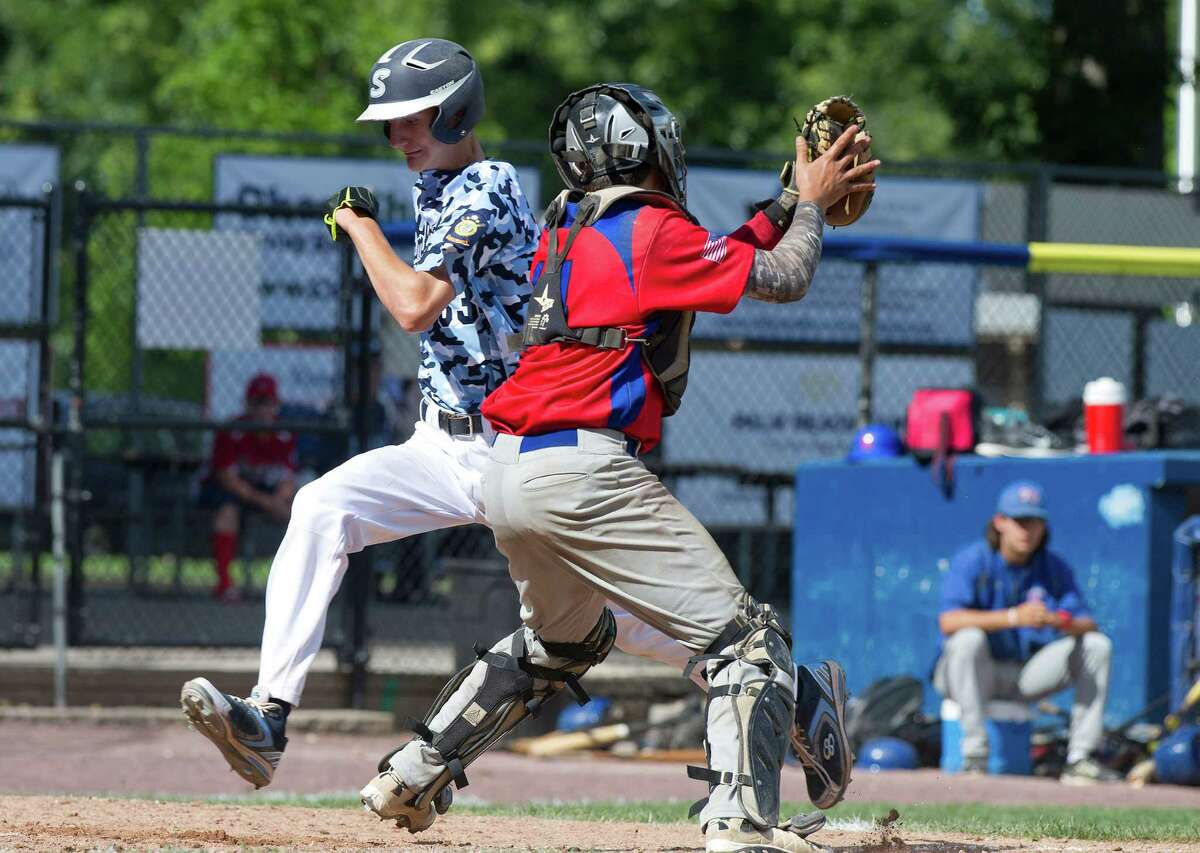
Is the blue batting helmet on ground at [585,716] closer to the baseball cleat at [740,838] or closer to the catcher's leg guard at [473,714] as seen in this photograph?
the catcher's leg guard at [473,714]

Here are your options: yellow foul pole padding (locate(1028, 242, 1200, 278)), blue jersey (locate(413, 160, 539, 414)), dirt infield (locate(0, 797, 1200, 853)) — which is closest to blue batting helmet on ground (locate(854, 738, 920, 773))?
yellow foul pole padding (locate(1028, 242, 1200, 278))

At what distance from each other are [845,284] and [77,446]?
5.00m

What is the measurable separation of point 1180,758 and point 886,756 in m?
1.39

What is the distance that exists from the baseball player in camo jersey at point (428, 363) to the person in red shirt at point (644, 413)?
1.31 ft

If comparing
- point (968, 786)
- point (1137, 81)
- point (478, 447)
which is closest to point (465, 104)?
point (478, 447)

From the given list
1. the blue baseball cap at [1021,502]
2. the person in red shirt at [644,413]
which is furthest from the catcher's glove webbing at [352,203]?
the blue baseball cap at [1021,502]

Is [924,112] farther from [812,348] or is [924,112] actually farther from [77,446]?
[77,446]

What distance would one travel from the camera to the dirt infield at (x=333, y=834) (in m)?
5.11

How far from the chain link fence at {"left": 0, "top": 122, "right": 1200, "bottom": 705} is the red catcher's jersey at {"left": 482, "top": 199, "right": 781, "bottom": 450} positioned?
18.9 feet

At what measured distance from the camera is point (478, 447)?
525 centimetres

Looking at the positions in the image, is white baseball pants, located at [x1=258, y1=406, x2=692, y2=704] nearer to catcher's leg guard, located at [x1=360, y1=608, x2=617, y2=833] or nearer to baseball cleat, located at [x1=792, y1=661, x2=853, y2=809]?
catcher's leg guard, located at [x1=360, y1=608, x2=617, y2=833]

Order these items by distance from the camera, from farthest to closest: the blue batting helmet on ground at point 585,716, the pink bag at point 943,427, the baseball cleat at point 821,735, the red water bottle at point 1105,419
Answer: the blue batting helmet on ground at point 585,716 < the pink bag at point 943,427 < the red water bottle at point 1105,419 < the baseball cleat at point 821,735

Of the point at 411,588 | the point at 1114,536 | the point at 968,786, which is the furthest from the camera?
the point at 411,588

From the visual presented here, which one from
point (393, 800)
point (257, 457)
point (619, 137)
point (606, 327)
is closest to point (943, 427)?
point (257, 457)
